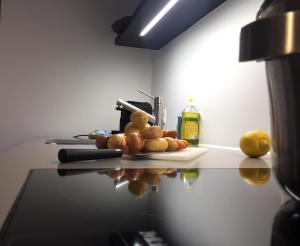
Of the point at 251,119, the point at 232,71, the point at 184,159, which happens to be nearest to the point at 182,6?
the point at 232,71

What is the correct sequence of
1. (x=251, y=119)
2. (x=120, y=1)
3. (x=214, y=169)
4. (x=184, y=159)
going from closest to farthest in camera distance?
(x=214, y=169) < (x=184, y=159) < (x=251, y=119) < (x=120, y=1)

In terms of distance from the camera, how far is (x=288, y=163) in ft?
0.93

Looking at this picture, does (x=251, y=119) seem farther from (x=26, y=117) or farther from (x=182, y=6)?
(x=26, y=117)

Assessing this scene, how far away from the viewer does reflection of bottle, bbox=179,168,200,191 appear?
47 centimetres

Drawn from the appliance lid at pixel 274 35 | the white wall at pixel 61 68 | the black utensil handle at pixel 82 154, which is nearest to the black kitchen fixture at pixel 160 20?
the white wall at pixel 61 68

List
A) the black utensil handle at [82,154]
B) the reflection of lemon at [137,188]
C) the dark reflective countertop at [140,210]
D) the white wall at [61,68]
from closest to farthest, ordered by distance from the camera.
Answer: the dark reflective countertop at [140,210], the reflection of lemon at [137,188], the black utensil handle at [82,154], the white wall at [61,68]

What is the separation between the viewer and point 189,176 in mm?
553

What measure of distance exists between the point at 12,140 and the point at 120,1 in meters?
1.23

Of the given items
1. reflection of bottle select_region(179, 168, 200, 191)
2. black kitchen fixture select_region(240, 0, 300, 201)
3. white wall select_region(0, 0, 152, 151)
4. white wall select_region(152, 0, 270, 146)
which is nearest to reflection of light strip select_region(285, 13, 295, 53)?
black kitchen fixture select_region(240, 0, 300, 201)

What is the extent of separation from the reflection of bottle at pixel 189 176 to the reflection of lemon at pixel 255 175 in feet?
0.29

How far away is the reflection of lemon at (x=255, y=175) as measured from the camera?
519 mm

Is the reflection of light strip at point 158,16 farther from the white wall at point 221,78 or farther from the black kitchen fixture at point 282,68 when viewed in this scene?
the black kitchen fixture at point 282,68

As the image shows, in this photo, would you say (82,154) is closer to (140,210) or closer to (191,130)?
(140,210)

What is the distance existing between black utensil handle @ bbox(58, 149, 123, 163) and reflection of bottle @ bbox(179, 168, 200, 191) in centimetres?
18
